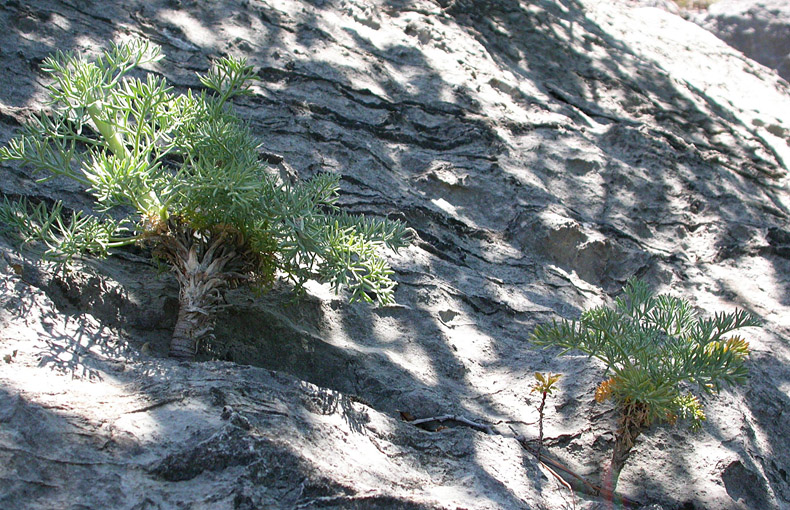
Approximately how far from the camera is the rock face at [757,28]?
764cm

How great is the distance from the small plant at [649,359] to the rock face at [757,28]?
6.43m

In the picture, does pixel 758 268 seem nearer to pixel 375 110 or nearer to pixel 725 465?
pixel 725 465

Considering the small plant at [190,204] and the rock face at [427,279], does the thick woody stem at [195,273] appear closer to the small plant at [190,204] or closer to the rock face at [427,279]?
the small plant at [190,204]

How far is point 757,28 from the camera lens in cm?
779

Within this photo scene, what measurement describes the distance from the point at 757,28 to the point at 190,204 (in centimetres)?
764

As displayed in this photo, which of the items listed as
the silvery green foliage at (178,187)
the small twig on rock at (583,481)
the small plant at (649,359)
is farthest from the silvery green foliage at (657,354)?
the silvery green foliage at (178,187)

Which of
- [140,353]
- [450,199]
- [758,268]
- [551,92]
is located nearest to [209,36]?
[450,199]

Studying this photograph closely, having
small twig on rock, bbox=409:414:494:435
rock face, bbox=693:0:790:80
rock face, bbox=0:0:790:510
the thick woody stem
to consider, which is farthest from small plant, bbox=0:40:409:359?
rock face, bbox=693:0:790:80

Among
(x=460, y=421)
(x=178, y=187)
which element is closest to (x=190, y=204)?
(x=178, y=187)

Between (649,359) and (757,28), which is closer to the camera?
(649,359)

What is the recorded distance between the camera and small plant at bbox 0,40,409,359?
2.11 m

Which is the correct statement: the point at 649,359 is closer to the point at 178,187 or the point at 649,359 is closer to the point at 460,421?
the point at 460,421

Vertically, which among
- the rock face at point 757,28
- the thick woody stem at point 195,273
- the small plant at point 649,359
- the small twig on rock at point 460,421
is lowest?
the small twig on rock at point 460,421

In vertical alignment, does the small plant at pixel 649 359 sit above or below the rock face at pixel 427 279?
above
